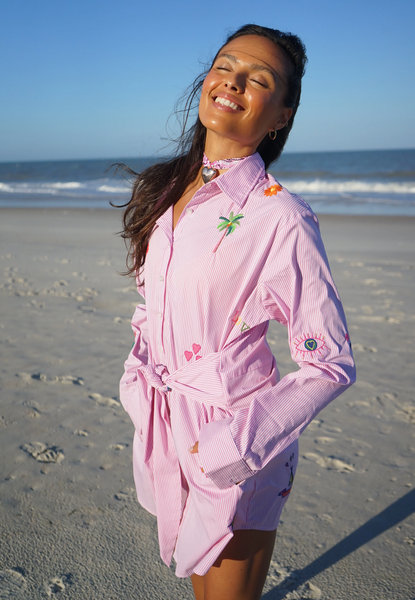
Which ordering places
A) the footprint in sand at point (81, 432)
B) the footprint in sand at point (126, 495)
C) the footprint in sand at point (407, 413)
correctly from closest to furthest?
the footprint in sand at point (126, 495) < the footprint in sand at point (81, 432) < the footprint in sand at point (407, 413)

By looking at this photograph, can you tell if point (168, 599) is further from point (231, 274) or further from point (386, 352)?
point (386, 352)

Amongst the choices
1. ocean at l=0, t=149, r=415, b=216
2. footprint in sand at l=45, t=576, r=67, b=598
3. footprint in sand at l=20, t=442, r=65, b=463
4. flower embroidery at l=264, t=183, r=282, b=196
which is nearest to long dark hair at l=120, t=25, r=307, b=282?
flower embroidery at l=264, t=183, r=282, b=196

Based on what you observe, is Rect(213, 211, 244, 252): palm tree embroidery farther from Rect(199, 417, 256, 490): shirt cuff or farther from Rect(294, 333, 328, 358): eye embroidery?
Rect(199, 417, 256, 490): shirt cuff

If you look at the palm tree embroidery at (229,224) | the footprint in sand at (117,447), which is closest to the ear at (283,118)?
the palm tree embroidery at (229,224)

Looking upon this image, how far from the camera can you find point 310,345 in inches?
51.1

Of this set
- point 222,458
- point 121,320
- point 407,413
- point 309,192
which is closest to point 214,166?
point 222,458

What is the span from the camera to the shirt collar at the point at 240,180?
1.45 meters

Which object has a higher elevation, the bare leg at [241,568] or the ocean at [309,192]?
the bare leg at [241,568]

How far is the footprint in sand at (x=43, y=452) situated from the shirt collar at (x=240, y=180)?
2.26m

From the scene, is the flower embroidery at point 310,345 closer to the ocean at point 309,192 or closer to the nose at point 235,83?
the nose at point 235,83

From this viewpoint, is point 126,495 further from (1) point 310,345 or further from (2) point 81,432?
(1) point 310,345

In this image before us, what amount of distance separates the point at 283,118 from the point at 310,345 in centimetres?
77

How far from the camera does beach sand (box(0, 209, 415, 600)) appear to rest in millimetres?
2295

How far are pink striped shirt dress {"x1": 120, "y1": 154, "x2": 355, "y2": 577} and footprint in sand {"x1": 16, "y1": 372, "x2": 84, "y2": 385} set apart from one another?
256cm
